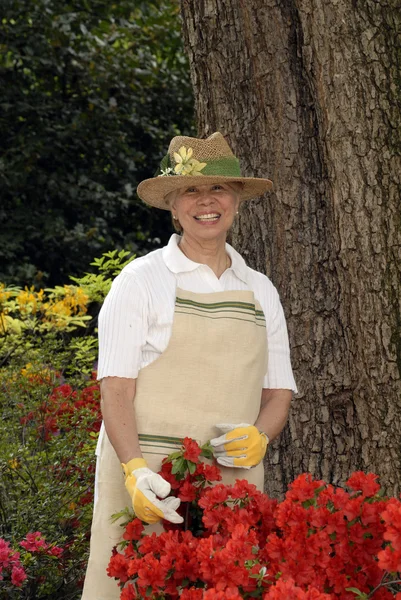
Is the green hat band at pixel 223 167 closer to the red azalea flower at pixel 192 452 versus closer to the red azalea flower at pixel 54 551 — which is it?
the red azalea flower at pixel 192 452

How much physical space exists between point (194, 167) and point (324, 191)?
114cm

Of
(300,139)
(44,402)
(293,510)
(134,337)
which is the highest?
(300,139)

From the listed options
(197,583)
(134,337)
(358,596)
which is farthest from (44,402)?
(358,596)

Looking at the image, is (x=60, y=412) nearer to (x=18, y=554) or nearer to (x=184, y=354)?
(x=18, y=554)

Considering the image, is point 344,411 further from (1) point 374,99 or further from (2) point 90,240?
(2) point 90,240

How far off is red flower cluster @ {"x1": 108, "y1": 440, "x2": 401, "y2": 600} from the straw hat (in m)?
0.95

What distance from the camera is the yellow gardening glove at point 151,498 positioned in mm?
2518

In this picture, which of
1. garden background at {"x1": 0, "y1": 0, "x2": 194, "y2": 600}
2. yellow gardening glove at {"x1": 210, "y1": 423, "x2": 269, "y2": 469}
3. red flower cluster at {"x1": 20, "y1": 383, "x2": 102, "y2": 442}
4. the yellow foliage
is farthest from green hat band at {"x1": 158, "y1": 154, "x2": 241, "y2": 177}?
garden background at {"x1": 0, "y1": 0, "x2": 194, "y2": 600}

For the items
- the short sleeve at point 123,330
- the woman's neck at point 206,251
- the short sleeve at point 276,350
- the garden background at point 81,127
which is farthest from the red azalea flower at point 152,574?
the garden background at point 81,127

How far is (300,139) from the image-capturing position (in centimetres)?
398

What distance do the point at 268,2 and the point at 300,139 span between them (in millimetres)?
566

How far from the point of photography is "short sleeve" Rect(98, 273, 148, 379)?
2.79m

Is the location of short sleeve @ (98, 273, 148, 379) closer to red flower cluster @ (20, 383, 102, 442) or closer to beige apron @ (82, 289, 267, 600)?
beige apron @ (82, 289, 267, 600)

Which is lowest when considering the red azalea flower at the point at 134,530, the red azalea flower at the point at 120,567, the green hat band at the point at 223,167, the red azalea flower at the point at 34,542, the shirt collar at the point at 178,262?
the red azalea flower at the point at 34,542
